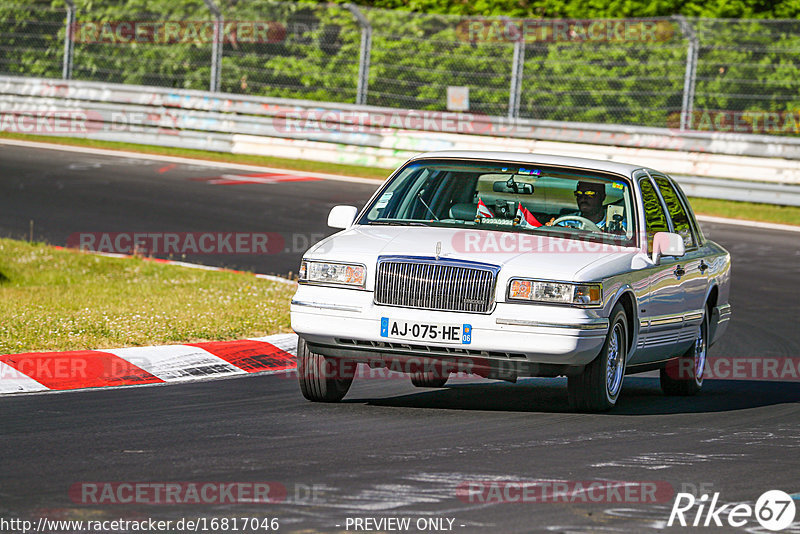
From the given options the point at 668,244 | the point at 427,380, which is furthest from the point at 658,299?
the point at 427,380

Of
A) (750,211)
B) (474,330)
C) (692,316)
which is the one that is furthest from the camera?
(750,211)

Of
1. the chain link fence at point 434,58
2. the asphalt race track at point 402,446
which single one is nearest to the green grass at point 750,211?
the chain link fence at point 434,58

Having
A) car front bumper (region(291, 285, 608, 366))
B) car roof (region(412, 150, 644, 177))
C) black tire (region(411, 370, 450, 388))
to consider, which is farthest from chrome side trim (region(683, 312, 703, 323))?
car front bumper (region(291, 285, 608, 366))

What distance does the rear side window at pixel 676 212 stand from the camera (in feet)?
33.1

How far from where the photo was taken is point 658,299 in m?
9.27

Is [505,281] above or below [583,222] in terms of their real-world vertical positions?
below

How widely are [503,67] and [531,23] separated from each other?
1.11m

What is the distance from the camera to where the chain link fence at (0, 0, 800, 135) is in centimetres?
2262

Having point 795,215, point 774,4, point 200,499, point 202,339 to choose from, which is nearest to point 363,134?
point 795,215

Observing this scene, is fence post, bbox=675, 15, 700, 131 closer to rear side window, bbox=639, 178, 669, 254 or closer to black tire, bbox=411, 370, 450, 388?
rear side window, bbox=639, 178, 669, 254

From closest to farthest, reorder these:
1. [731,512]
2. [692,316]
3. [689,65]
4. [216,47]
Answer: [731,512] < [692,316] < [689,65] < [216,47]

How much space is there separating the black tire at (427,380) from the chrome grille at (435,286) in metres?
1.64

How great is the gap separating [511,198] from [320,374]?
1852 millimetres

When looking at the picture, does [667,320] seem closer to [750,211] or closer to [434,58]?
[750,211]
